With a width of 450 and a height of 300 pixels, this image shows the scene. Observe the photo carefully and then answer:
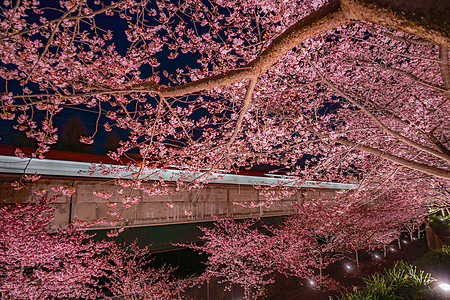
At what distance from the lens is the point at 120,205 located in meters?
10.1

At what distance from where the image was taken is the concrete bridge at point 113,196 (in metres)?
8.26

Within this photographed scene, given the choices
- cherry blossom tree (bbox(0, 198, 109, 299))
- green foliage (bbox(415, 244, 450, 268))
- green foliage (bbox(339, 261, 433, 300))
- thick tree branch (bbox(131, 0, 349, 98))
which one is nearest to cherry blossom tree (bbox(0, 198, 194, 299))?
cherry blossom tree (bbox(0, 198, 109, 299))

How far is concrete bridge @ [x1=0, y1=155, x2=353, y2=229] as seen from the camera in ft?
27.1

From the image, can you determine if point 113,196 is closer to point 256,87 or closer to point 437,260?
point 256,87

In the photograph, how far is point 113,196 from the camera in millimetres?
9922

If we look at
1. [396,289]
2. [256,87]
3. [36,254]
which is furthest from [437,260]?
[36,254]

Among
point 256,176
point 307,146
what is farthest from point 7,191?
point 256,176

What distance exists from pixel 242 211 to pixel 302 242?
14.6 feet

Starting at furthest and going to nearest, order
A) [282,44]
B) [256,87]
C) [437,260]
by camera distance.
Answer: [437,260]
[256,87]
[282,44]

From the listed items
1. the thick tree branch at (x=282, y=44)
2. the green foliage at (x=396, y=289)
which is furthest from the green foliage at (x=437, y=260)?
the thick tree branch at (x=282, y=44)

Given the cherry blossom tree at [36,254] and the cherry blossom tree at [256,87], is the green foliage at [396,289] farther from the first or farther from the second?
the cherry blossom tree at [36,254]

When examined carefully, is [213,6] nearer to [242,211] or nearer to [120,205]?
[120,205]

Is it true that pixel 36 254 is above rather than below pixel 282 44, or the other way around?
Answer: below

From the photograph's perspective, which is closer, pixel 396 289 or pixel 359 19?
pixel 359 19
